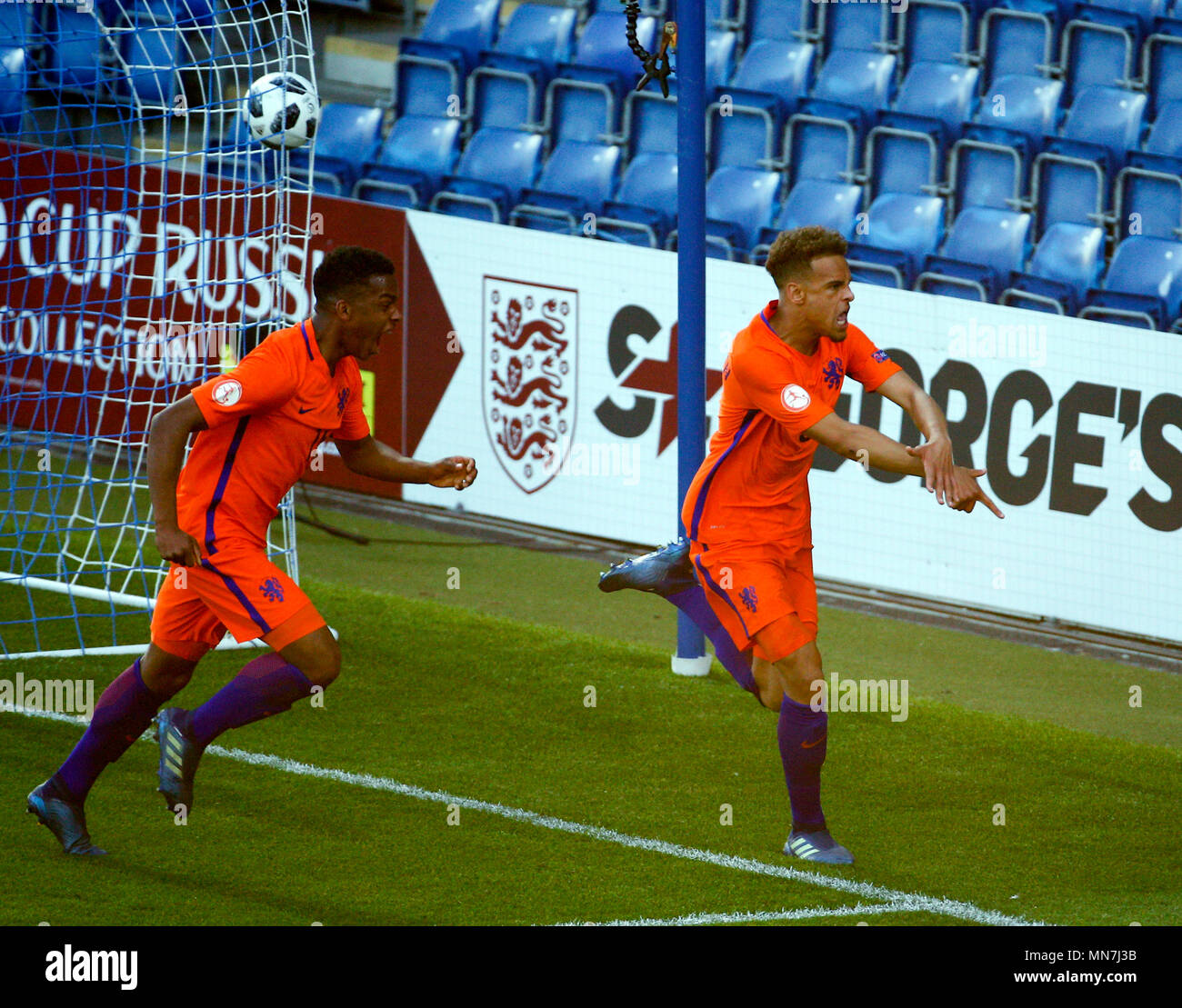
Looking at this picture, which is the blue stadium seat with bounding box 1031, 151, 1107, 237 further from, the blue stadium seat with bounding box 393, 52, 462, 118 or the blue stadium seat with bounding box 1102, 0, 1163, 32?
the blue stadium seat with bounding box 393, 52, 462, 118

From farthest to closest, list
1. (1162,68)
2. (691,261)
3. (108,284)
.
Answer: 1. (1162,68)
2. (108,284)
3. (691,261)

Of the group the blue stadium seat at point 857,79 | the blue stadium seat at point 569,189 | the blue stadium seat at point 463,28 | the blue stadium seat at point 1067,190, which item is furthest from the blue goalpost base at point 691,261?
the blue stadium seat at point 463,28

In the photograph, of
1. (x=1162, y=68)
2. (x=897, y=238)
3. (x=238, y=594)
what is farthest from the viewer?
(x=1162, y=68)

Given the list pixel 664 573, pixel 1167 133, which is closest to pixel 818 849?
pixel 664 573

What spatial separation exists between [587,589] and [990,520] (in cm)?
223

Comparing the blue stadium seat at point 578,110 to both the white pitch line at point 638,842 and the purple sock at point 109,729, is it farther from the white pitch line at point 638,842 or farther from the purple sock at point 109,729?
the purple sock at point 109,729

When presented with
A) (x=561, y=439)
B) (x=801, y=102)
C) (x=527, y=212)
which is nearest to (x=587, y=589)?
(x=561, y=439)

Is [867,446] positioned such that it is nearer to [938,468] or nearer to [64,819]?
[938,468]

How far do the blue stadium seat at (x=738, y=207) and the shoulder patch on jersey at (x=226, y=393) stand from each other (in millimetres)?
6254

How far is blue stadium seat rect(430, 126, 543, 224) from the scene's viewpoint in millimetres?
12383

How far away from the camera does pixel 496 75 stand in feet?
44.8

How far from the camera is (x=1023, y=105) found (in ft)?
39.2

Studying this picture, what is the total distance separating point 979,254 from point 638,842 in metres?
5.92

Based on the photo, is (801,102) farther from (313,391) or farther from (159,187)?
(313,391)
